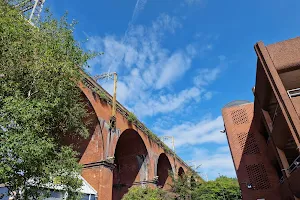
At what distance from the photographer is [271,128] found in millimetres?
9891

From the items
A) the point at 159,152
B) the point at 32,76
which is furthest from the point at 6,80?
the point at 159,152

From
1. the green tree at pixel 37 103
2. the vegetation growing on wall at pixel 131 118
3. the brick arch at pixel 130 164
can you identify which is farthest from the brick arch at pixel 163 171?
the green tree at pixel 37 103

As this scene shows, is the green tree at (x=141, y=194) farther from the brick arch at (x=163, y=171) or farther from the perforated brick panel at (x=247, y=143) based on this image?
the brick arch at (x=163, y=171)

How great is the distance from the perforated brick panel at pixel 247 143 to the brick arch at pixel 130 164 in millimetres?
7219

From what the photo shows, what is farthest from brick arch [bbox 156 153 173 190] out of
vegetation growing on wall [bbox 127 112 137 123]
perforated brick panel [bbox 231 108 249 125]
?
perforated brick panel [bbox 231 108 249 125]

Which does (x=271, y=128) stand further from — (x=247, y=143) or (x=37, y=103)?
(x=37, y=103)

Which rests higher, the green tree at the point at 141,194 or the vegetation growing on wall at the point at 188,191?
the vegetation growing on wall at the point at 188,191

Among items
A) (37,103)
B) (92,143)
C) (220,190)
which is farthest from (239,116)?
(37,103)

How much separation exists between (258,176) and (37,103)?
13.9 meters

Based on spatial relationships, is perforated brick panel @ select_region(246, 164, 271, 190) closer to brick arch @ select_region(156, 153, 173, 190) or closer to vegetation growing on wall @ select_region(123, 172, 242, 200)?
vegetation growing on wall @ select_region(123, 172, 242, 200)

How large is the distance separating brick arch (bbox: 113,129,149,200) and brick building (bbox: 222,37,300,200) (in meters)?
6.86

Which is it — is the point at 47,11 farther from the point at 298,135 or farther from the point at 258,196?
the point at 258,196

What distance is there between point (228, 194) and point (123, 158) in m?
15.6

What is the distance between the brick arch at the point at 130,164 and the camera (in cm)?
1739
